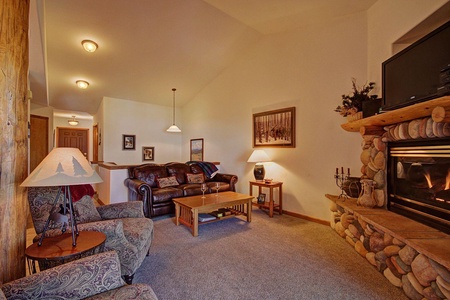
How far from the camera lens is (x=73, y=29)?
349 cm

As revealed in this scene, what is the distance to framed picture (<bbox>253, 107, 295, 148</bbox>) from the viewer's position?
4.13 m

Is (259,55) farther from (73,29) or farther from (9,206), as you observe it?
(9,206)

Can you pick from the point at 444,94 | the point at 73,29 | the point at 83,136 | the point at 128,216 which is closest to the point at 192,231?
the point at 128,216

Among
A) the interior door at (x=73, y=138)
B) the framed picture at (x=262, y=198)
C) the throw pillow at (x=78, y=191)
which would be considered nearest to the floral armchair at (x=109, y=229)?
the throw pillow at (x=78, y=191)

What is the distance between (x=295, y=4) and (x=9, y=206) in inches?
152

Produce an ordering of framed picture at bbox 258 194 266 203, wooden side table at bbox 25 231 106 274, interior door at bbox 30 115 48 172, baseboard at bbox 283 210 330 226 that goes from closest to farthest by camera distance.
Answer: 1. wooden side table at bbox 25 231 106 274
2. baseboard at bbox 283 210 330 226
3. framed picture at bbox 258 194 266 203
4. interior door at bbox 30 115 48 172

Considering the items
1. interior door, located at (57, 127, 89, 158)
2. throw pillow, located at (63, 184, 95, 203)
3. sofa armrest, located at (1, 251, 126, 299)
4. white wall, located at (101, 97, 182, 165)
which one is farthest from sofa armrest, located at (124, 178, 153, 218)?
interior door, located at (57, 127, 89, 158)

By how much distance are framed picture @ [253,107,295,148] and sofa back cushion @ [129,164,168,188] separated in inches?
86.9

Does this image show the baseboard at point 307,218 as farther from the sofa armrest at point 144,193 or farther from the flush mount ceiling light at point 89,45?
the flush mount ceiling light at point 89,45

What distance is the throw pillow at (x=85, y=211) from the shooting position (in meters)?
2.11

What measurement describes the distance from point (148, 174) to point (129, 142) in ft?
7.15

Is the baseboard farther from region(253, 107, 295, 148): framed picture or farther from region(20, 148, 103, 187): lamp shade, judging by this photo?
region(20, 148, 103, 187): lamp shade

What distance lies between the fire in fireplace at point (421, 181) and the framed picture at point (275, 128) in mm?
1715

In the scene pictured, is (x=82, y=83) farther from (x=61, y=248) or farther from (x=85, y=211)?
(x=61, y=248)
